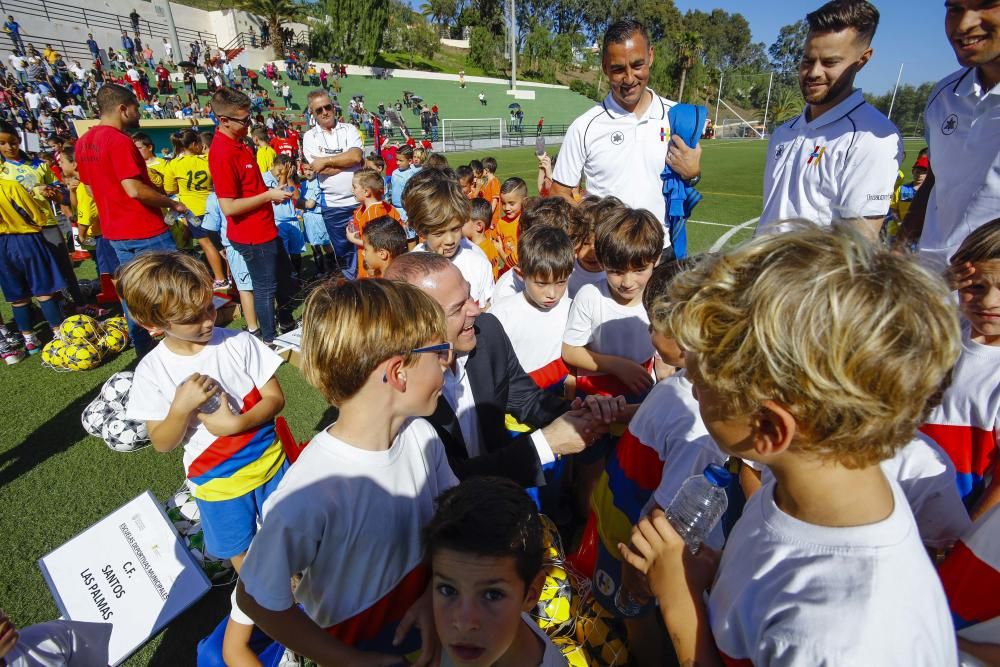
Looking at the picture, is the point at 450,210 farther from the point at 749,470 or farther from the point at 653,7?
the point at 653,7

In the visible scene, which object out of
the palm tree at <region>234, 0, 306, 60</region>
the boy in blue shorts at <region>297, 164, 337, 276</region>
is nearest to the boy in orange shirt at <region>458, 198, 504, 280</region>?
the boy in blue shorts at <region>297, 164, 337, 276</region>

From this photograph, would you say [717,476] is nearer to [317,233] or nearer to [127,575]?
[127,575]

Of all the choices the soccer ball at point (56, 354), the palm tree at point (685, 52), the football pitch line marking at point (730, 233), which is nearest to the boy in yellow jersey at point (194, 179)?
the soccer ball at point (56, 354)

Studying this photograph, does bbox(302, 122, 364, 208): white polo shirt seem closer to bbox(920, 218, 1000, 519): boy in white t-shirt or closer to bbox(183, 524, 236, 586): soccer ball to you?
bbox(183, 524, 236, 586): soccer ball

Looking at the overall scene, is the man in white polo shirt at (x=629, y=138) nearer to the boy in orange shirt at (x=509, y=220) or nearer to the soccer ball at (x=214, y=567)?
the boy in orange shirt at (x=509, y=220)

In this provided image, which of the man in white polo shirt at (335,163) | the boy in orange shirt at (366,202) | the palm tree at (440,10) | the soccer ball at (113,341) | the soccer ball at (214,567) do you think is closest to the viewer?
the soccer ball at (214,567)

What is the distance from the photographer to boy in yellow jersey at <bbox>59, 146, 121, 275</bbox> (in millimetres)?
6027

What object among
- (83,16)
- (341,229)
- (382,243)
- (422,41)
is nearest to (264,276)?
(382,243)

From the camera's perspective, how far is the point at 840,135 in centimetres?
304

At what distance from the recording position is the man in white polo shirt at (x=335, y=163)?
6.55 metres

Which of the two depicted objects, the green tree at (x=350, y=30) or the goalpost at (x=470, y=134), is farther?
the green tree at (x=350, y=30)

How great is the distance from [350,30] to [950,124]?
5950 cm

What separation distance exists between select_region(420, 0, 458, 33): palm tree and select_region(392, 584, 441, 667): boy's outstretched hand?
8742 cm

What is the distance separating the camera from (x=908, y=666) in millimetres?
931
